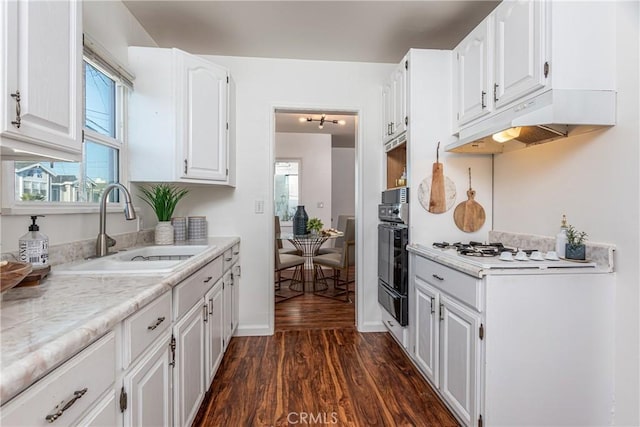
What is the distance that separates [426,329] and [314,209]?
4111 millimetres

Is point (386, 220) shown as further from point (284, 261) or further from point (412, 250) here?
point (284, 261)

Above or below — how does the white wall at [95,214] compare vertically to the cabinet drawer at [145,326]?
above

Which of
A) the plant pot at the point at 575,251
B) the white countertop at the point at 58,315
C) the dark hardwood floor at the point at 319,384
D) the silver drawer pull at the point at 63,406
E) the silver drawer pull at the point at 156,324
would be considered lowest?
the dark hardwood floor at the point at 319,384

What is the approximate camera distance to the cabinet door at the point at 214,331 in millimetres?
1780

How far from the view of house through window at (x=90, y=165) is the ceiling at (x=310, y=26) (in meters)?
0.70

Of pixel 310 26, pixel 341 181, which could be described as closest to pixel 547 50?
pixel 310 26

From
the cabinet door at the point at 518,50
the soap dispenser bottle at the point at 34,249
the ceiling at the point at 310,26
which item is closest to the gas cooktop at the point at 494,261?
the cabinet door at the point at 518,50

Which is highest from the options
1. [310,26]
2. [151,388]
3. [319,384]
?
[310,26]

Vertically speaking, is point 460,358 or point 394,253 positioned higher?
point 394,253

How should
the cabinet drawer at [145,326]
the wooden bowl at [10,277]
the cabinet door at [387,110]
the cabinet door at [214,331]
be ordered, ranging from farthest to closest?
1. the cabinet door at [387,110]
2. the cabinet door at [214,331]
3. the cabinet drawer at [145,326]
4. the wooden bowl at [10,277]

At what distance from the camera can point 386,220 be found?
266 cm

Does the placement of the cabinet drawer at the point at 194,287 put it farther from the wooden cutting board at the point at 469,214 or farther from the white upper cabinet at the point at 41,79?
the wooden cutting board at the point at 469,214

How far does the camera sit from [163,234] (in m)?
2.26

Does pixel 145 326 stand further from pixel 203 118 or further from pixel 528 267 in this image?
pixel 203 118
